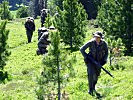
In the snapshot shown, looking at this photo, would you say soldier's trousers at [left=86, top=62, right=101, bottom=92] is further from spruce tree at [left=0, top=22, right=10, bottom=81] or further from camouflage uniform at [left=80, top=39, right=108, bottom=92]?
spruce tree at [left=0, top=22, right=10, bottom=81]

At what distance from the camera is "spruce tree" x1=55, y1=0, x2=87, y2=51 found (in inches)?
1459

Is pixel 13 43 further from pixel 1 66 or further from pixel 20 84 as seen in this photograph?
pixel 20 84

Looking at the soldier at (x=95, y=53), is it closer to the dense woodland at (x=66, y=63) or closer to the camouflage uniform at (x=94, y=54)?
the camouflage uniform at (x=94, y=54)

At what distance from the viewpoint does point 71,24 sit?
3725 cm

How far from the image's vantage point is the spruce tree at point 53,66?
50.7 ft

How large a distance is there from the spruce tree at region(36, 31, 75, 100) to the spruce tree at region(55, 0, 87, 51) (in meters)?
21.0

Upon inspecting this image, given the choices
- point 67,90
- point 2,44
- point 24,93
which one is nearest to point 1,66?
point 2,44

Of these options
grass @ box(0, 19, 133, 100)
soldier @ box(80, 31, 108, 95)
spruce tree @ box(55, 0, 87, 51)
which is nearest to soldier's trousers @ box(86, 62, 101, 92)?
soldier @ box(80, 31, 108, 95)

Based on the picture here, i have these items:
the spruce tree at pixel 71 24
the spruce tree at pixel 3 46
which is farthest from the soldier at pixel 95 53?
the spruce tree at pixel 71 24

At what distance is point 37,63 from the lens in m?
30.6

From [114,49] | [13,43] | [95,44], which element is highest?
[95,44]

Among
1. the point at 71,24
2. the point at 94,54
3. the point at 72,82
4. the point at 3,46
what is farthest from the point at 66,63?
the point at 71,24

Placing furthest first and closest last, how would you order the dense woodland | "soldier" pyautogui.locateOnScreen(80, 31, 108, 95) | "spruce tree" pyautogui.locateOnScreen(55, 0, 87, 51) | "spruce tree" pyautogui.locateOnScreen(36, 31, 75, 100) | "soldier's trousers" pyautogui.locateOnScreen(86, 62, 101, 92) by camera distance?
1. "spruce tree" pyautogui.locateOnScreen(55, 0, 87, 51)
2. "soldier's trousers" pyautogui.locateOnScreen(86, 62, 101, 92)
3. "soldier" pyautogui.locateOnScreen(80, 31, 108, 95)
4. the dense woodland
5. "spruce tree" pyautogui.locateOnScreen(36, 31, 75, 100)

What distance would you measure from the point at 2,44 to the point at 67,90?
11.0 metres
